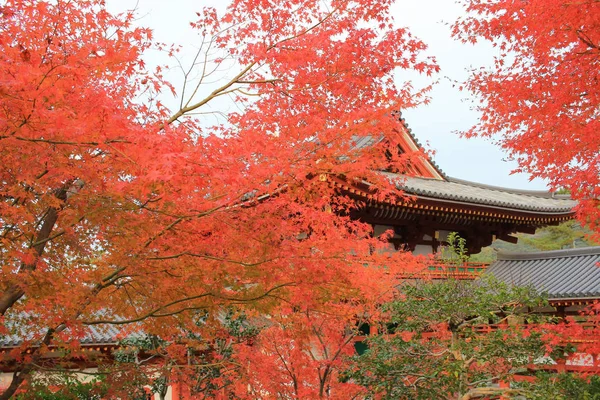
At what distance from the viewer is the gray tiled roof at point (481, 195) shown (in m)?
13.9

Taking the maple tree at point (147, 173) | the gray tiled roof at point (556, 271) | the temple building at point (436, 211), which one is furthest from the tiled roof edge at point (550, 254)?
the maple tree at point (147, 173)

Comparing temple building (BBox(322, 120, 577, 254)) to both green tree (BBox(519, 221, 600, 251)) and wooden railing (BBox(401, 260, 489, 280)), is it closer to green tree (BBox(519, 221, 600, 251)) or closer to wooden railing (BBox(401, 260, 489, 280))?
wooden railing (BBox(401, 260, 489, 280))

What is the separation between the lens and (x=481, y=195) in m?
17.0

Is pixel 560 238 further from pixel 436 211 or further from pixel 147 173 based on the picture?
pixel 147 173

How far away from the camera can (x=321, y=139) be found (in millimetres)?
5695

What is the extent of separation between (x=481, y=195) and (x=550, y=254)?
8.58 ft

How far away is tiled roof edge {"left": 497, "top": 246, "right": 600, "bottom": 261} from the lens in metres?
14.5

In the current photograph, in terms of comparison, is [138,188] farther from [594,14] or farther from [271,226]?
[594,14]

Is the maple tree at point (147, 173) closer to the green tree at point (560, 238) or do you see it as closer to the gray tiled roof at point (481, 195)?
the gray tiled roof at point (481, 195)

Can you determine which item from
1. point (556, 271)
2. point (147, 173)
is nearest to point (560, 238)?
point (556, 271)

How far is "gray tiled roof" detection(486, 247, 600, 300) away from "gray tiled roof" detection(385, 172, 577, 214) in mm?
1292

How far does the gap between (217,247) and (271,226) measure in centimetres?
59

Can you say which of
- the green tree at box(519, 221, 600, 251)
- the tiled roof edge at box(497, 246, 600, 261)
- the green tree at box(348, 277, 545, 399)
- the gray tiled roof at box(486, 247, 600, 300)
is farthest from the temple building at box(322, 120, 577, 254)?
the green tree at box(519, 221, 600, 251)

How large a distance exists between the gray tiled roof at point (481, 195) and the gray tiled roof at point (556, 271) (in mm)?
1292
